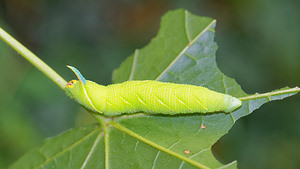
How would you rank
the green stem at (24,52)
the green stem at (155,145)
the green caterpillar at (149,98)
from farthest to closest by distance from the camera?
the green stem at (24,52), the green caterpillar at (149,98), the green stem at (155,145)

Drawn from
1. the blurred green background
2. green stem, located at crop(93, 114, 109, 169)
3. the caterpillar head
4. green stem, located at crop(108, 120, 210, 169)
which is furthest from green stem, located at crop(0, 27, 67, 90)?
the blurred green background

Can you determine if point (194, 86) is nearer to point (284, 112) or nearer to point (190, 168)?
point (190, 168)

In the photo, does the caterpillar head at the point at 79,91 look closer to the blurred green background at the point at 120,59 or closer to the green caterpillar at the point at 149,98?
the green caterpillar at the point at 149,98

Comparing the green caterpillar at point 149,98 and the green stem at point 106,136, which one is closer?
the green caterpillar at point 149,98

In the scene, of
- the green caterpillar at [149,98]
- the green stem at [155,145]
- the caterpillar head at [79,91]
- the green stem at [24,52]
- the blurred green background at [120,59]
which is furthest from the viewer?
the blurred green background at [120,59]

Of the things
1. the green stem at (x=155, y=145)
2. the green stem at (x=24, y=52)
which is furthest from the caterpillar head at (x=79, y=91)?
the green stem at (x=155, y=145)

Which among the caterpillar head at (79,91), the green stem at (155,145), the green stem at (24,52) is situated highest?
the green stem at (24,52)
